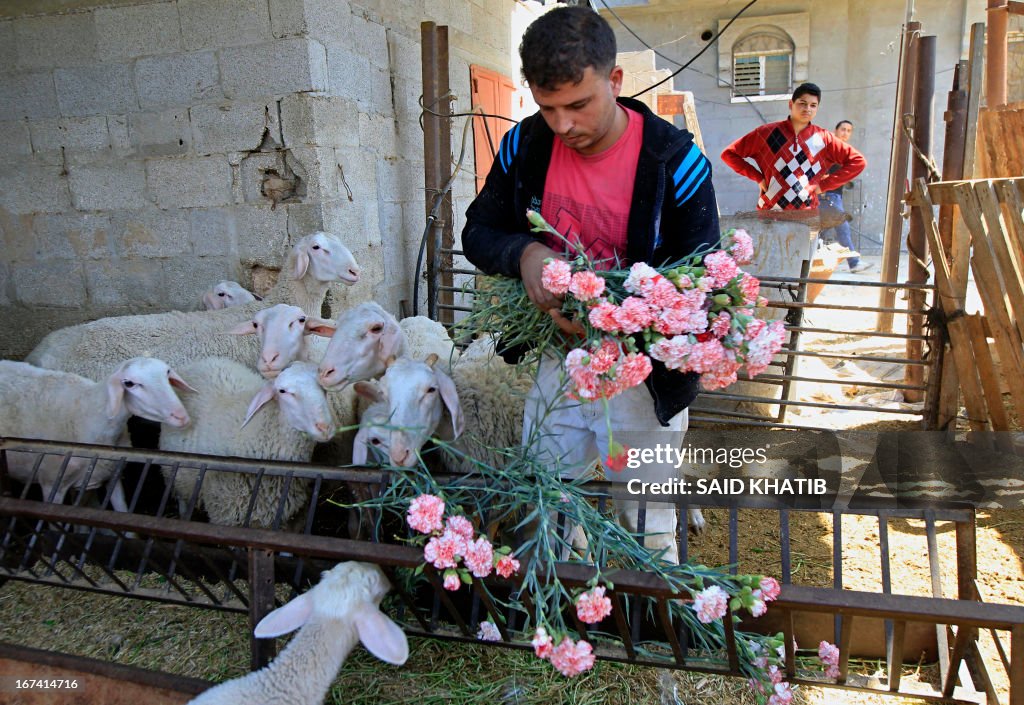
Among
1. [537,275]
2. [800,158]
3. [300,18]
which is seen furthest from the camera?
[800,158]

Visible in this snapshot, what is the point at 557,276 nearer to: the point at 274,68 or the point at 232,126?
the point at 274,68

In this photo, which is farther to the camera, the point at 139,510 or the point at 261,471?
the point at 139,510

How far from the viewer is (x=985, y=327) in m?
4.10

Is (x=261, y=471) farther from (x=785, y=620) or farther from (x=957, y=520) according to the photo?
(x=957, y=520)

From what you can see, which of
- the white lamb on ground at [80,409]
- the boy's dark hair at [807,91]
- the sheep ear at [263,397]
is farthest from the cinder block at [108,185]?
the boy's dark hair at [807,91]

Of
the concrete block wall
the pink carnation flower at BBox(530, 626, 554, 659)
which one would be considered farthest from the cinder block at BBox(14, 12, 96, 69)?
the pink carnation flower at BBox(530, 626, 554, 659)

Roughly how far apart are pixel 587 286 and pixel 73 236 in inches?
180

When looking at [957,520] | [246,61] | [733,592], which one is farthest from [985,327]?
[246,61]

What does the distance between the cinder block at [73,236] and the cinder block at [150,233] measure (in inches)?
3.3

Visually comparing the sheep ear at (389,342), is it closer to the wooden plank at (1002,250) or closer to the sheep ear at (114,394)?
the sheep ear at (114,394)

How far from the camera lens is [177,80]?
4.53 metres

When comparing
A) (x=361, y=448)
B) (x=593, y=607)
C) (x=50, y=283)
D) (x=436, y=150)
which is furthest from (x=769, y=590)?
(x=50, y=283)

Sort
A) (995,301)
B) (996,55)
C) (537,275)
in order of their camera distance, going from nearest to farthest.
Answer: (537,275), (995,301), (996,55)

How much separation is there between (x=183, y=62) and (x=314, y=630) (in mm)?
3837
